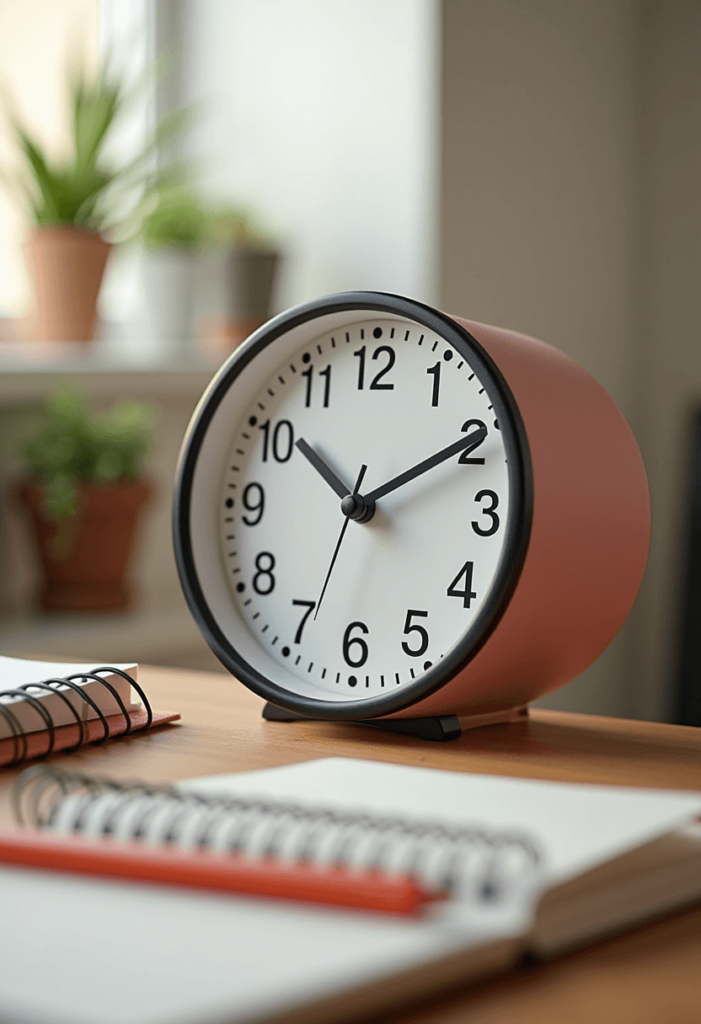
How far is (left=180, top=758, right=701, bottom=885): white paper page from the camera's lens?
53 centimetres

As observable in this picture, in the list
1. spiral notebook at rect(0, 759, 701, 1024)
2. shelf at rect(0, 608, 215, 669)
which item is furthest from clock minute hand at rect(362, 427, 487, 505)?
shelf at rect(0, 608, 215, 669)

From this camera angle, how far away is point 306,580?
910 mm

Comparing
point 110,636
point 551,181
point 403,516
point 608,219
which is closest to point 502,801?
point 403,516

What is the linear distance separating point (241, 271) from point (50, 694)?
5.42 ft

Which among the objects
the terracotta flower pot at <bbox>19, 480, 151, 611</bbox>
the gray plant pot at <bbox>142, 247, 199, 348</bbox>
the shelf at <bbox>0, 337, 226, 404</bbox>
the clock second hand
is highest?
the gray plant pot at <bbox>142, 247, 199, 348</bbox>

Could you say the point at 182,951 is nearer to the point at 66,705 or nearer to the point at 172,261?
the point at 66,705

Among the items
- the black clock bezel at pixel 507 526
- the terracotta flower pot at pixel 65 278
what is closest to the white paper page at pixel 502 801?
the black clock bezel at pixel 507 526

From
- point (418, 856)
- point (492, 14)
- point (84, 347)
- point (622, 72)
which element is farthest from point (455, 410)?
point (622, 72)

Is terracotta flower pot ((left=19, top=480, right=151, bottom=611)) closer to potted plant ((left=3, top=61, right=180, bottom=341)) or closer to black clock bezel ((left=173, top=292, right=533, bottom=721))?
potted plant ((left=3, top=61, right=180, bottom=341))

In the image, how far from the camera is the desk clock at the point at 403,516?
806 mm

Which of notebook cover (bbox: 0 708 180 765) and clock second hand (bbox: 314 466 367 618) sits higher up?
clock second hand (bbox: 314 466 367 618)

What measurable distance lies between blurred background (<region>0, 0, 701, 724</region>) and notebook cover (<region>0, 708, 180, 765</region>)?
1.16 meters

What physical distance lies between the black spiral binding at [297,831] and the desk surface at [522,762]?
0.14 feet

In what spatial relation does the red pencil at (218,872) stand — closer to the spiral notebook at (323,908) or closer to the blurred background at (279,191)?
the spiral notebook at (323,908)
